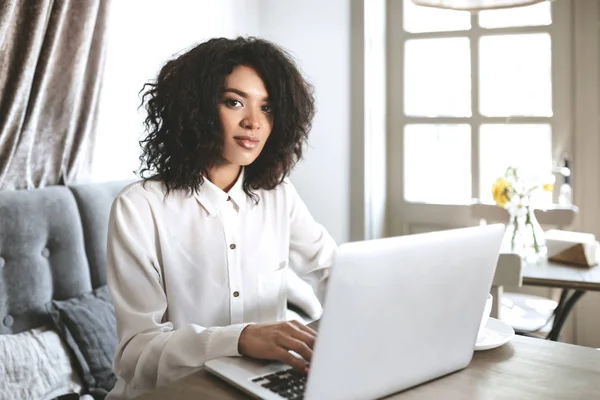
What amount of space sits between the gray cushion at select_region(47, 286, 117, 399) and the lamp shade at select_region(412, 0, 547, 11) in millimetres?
1343

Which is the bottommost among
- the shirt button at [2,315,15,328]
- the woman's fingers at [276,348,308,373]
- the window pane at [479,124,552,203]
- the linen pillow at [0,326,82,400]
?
the linen pillow at [0,326,82,400]

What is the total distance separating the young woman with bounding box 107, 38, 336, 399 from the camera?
4.25 feet

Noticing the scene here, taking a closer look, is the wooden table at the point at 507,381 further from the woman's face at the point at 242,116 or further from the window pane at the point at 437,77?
the window pane at the point at 437,77

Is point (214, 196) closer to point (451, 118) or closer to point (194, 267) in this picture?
point (194, 267)

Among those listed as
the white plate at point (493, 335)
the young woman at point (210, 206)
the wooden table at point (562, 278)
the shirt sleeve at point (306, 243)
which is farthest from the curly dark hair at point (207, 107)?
the wooden table at point (562, 278)

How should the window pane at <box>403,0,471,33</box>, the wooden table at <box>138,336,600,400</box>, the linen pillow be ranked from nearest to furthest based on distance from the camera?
1. the wooden table at <box>138,336,600,400</box>
2. the linen pillow
3. the window pane at <box>403,0,471,33</box>

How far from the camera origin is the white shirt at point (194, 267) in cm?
117

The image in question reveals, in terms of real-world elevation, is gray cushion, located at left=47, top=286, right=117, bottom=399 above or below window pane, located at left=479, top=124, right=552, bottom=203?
below

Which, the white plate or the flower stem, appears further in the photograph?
the flower stem

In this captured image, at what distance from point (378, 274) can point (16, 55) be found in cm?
165

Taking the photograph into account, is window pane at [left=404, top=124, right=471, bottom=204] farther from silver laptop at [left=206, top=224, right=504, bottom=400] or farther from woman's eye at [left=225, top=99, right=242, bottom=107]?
silver laptop at [left=206, top=224, right=504, bottom=400]

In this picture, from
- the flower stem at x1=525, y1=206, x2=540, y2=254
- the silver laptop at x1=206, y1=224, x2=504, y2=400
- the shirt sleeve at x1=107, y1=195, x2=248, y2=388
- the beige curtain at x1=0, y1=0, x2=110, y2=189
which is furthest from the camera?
the flower stem at x1=525, y1=206, x2=540, y2=254

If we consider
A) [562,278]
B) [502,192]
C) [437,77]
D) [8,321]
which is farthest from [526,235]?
[8,321]

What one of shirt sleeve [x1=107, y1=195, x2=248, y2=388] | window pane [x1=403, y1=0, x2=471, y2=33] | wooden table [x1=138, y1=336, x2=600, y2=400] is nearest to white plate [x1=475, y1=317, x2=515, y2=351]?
wooden table [x1=138, y1=336, x2=600, y2=400]
